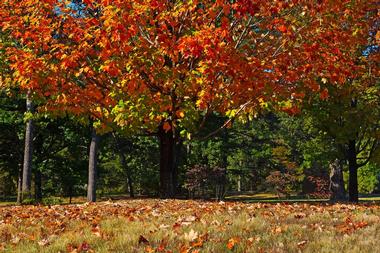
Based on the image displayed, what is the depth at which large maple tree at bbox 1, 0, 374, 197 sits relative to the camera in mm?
10000

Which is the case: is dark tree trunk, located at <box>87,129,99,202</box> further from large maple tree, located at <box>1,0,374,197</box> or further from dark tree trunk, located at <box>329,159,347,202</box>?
dark tree trunk, located at <box>329,159,347,202</box>

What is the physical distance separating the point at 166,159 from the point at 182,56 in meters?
4.46

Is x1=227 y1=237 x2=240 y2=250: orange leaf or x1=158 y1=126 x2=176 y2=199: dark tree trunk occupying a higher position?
x1=158 y1=126 x2=176 y2=199: dark tree trunk

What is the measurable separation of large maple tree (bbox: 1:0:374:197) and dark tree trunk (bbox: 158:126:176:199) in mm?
2225

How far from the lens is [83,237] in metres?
6.47

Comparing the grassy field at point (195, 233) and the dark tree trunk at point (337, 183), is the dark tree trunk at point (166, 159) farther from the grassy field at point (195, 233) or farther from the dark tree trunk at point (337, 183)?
the dark tree trunk at point (337, 183)

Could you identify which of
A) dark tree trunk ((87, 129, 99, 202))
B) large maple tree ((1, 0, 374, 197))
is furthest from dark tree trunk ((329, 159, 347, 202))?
large maple tree ((1, 0, 374, 197))

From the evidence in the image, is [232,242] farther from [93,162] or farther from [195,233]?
[93,162]

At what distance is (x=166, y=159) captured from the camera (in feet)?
48.6

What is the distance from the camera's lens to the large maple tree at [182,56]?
32.8 ft

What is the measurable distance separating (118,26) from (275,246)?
5.75 m

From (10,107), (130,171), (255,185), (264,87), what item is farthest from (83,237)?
(255,185)

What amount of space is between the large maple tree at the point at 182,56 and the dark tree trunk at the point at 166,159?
2.23 m

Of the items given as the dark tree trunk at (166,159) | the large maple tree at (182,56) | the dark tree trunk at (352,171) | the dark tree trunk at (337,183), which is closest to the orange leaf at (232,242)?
the large maple tree at (182,56)
